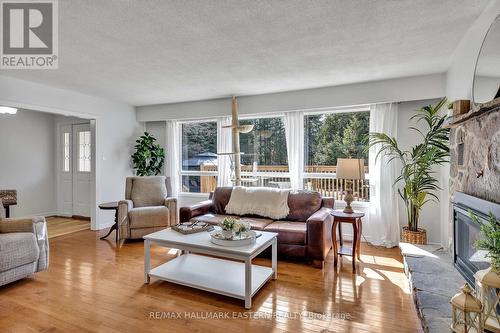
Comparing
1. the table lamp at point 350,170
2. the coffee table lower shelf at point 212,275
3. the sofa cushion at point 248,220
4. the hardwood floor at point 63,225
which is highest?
the table lamp at point 350,170

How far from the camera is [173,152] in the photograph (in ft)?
18.6

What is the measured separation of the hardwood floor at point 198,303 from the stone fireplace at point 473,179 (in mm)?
633

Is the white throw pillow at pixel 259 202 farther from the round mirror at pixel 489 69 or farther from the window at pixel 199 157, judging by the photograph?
the round mirror at pixel 489 69

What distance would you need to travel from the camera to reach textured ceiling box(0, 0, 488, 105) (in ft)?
6.72

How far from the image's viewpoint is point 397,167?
3988mm

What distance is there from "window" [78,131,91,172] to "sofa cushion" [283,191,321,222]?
14.5ft

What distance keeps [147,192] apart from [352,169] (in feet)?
10.5

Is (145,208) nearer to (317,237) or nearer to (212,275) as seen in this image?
(212,275)

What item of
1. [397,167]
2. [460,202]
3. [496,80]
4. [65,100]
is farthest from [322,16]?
[65,100]

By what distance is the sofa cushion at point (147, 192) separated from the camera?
176 inches

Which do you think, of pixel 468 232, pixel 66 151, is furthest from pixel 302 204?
pixel 66 151

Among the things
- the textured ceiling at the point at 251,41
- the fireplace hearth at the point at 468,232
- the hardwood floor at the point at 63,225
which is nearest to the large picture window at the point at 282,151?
the textured ceiling at the point at 251,41

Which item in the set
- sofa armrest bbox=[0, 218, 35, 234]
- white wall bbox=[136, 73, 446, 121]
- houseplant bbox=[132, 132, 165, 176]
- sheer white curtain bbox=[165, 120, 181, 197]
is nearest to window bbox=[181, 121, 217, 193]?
sheer white curtain bbox=[165, 120, 181, 197]

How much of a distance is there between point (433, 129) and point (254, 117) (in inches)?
108
